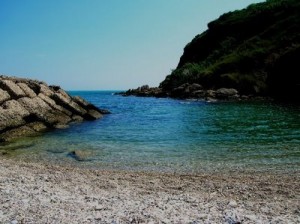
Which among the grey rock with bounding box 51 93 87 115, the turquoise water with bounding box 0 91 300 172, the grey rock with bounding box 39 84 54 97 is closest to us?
the turquoise water with bounding box 0 91 300 172

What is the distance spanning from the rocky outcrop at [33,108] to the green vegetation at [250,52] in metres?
68.9

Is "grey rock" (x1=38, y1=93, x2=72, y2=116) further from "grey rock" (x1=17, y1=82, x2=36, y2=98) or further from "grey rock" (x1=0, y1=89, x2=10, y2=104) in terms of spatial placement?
"grey rock" (x1=0, y1=89, x2=10, y2=104)

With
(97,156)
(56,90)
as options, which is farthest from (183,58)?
(97,156)

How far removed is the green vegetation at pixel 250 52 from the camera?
363ft

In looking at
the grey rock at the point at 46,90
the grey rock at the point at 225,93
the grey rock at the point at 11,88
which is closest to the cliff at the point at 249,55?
the grey rock at the point at 225,93

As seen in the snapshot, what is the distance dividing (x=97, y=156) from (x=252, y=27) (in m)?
151

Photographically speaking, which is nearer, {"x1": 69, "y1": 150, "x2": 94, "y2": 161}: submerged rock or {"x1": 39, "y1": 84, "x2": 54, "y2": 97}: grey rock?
{"x1": 69, "y1": 150, "x2": 94, "y2": 161}: submerged rock

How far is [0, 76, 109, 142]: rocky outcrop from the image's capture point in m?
39.5

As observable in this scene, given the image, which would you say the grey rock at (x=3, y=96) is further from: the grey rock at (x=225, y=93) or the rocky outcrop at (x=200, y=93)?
the grey rock at (x=225, y=93)

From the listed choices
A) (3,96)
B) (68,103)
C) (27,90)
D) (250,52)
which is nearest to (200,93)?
(250,52)

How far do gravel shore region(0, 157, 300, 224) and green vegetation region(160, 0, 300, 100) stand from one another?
89016mm

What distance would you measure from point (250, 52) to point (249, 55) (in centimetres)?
417

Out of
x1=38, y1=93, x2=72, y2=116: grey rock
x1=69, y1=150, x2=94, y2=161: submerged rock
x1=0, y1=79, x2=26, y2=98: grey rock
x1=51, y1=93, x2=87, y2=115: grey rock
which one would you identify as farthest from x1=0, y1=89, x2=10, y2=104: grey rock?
x1=69, y1=150, x2=94, y2=161: submerged rock

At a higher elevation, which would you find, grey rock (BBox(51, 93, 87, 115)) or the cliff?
the cliff
